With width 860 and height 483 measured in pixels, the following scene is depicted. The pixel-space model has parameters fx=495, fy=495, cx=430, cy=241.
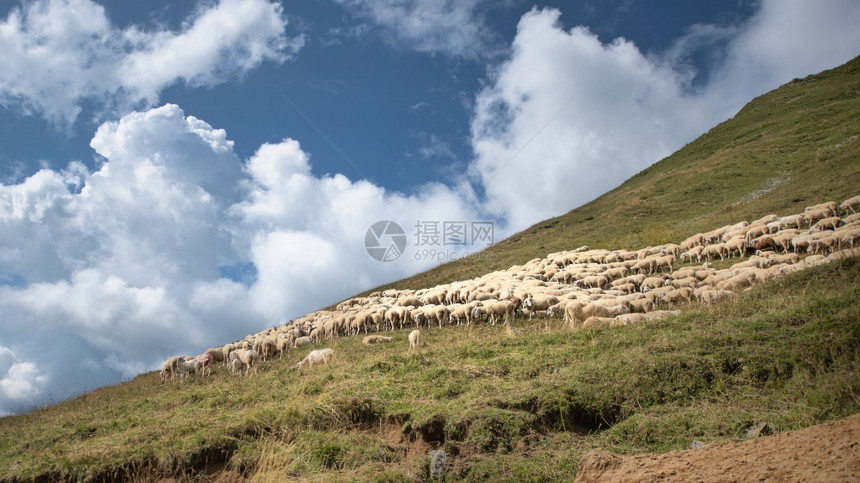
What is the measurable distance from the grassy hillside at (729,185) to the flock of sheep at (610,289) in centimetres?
623

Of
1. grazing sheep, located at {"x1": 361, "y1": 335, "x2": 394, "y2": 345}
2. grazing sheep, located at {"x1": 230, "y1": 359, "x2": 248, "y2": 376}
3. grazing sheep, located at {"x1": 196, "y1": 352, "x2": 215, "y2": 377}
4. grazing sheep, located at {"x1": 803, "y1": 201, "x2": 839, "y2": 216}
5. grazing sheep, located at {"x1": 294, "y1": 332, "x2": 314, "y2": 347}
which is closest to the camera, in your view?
grazing sheep, located at {"x1": 230, "y1": 359, "x2": 248, "y2": 376}

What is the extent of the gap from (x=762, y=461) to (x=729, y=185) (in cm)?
4982

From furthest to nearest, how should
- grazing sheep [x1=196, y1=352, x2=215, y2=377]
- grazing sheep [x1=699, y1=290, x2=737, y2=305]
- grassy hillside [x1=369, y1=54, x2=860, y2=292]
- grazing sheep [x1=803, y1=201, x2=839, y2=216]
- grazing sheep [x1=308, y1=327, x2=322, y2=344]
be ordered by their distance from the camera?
grassy hillside [x1=369, y1=54, x2=860, y2=292]
grazing sheep [x1=803, y1=201, x2=839, y2=216]
grazing sheep [x1=308, y1=327, x2=322, y2=344]
grazing sheep [x1=196, y1=352, x2=215, y2=377]
grazing sheep [x1=699, y1=290, x2=737, y2=305]

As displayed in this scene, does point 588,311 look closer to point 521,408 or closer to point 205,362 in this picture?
point 521,408

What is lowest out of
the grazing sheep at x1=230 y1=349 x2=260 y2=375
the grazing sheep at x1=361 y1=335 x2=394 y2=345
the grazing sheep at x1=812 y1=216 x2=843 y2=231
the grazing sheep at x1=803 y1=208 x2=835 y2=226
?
the grazing sheep at x1=361 y1=335 x2=394 y2=345

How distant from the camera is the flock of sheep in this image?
16797 mm

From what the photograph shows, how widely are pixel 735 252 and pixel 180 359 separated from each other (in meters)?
27.4

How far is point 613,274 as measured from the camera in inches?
1060

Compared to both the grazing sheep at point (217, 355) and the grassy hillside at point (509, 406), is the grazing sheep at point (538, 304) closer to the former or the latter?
the grassy hillside at point (509, 406)

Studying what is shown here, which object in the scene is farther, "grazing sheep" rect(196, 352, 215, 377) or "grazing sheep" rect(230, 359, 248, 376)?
"grazing sheep" rect(196, 352, 215, 377)

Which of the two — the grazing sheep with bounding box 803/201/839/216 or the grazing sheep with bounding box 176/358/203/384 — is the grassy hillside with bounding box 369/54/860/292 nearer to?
the grazing sheep with bounding box 803/201/839/216

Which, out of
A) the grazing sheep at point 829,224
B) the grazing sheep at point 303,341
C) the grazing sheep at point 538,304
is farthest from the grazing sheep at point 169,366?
the grazing sheep at point 829,224

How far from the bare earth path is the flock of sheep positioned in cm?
792

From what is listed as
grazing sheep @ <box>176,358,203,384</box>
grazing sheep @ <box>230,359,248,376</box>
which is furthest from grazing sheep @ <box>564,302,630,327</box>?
grazing sheep @ <box>176,358,203,384</box>
